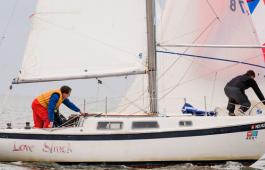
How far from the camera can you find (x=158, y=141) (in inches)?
607

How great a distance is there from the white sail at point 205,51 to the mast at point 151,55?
461 mm

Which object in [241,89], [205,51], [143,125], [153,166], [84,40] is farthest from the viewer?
[205,51]

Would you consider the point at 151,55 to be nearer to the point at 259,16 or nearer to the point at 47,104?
the point at 47,104

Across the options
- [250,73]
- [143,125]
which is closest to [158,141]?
[143,125]

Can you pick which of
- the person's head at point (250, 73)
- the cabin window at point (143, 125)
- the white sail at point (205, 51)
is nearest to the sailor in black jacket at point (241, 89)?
the person's head at point (250, 73)

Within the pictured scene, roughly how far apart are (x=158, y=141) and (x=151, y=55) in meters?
2.56

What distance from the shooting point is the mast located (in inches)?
659

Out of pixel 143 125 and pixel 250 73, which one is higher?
pixel 250 73

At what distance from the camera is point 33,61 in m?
17.3

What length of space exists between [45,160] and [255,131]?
16.9 feet

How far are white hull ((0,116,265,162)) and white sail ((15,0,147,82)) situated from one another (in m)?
1.82

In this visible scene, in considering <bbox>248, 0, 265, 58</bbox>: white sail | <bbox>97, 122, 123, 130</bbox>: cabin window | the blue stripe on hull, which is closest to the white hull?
the blue stripe on hull

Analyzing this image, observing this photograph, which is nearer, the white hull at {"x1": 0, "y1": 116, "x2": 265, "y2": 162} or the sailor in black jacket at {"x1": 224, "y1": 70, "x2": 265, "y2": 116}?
Result: the white hull at {"x1": 0, "y1": 116, "x2": 265, "y2": 162}

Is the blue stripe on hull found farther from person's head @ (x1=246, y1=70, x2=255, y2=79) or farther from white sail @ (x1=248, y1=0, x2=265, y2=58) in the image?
white sail @ (x1=248, y1=0, x2=265, y2=58)
